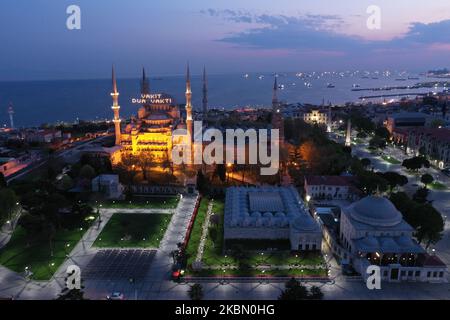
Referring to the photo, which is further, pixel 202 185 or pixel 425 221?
pixel 202 185

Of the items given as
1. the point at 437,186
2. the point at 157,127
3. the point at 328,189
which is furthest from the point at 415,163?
A: the point at 157,127

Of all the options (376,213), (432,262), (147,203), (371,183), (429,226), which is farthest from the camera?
(147,203)

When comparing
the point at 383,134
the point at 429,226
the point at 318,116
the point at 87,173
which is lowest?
the point at 429,226

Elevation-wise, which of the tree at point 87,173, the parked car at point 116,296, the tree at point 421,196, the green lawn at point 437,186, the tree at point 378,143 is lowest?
the parked car at point 116,296

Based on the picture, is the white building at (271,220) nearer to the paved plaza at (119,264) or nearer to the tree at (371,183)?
the paved plaza at (119,264)

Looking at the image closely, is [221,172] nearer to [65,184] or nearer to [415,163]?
[65,184]

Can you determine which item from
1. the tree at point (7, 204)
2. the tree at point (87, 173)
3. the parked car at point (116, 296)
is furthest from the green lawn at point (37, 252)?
the tree at point (87, 173)
